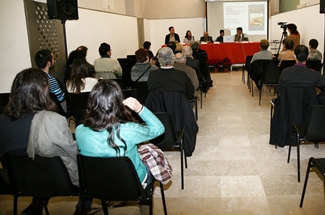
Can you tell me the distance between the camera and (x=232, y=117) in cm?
530

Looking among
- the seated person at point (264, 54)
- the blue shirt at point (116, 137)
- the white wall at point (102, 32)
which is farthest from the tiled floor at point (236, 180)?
the white wall at point (102, 32)

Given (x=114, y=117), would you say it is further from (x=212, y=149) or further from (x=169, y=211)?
(x=212, y=149)

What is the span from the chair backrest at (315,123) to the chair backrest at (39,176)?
6.62 feet

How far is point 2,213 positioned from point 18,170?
956mm

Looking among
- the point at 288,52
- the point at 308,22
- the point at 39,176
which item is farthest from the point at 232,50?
the point at 39,176

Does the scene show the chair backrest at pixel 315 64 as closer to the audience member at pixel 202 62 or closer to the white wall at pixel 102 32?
the audience member at pixel 202 62

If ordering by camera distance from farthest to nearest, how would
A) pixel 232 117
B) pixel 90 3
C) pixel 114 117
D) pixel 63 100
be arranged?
pixel 90 3 < pixel 232 117 < pixel 63 100 < pixel 114 117

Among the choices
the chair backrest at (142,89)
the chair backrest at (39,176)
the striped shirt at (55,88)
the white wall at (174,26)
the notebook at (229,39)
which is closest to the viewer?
the chair backrest at (39,176)

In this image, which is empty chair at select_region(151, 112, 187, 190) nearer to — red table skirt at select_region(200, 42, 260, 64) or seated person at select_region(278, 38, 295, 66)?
seated person at select_region(278, 38, 295, 66)

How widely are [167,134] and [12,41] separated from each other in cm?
345

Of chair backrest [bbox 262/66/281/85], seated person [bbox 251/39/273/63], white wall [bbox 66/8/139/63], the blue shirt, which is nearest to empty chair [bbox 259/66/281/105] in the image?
chair backrest [bbox 262/66/281/85]

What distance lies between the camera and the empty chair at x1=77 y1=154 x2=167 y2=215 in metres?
1.88

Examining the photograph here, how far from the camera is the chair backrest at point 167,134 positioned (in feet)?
9.52

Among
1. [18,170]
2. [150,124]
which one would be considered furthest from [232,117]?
[18,170]
